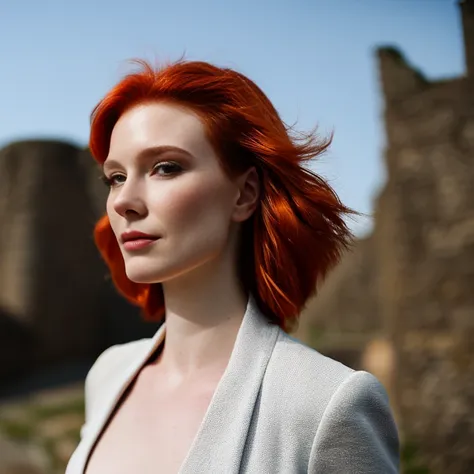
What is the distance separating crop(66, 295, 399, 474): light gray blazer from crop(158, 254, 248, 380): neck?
3.4 inches

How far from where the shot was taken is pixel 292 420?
125 cm

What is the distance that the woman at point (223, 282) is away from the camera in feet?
4.09

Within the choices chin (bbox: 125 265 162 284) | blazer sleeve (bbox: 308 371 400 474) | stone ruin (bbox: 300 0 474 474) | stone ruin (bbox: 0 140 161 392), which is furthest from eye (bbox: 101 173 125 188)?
stone ruin (bbox: 0 140 161 392)

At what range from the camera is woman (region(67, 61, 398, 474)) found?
1.25 meters

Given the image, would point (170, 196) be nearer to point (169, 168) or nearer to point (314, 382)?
point (169, 168)

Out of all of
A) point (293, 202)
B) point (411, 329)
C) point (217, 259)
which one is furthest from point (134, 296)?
point (411, 329)

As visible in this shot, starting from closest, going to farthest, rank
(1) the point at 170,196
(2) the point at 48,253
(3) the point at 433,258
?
(1) the point at 170,196 → (3) the point at 433,258 → (2) the point at 48,253

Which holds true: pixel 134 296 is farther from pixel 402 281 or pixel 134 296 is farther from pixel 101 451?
pixel 402 281

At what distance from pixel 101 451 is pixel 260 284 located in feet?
1.64

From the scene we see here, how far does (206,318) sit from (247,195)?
0.94ft

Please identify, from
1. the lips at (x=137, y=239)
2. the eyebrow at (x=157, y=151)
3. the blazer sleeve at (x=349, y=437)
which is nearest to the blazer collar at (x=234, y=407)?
the blazer sleeve at (x=349, y=437)

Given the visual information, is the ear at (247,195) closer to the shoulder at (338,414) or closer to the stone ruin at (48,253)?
the shoulder at (338,414)

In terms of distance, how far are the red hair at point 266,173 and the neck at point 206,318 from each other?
7cm

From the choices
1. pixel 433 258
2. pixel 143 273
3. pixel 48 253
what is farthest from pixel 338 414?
pixel 48 253
